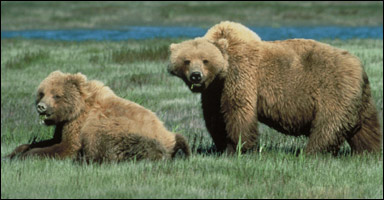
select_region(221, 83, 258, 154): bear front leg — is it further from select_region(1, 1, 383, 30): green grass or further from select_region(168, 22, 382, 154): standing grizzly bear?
select_region(1, 1, 383, 30): green grass

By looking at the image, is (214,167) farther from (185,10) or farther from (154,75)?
(185,10)

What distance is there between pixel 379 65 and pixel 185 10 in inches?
1199

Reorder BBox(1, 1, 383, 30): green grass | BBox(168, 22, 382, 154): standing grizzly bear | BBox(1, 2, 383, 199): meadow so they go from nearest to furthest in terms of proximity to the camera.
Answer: BBox(1, 2, 383, 199): meadow < BBox(168, 22, 382, 154): standing grizzly bear < BBox(1, 1, 383, 30): green grass

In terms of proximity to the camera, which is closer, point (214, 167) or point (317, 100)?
point (214, 167)

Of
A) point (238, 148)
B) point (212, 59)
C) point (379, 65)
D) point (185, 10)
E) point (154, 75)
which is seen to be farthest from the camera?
point (185, 10)

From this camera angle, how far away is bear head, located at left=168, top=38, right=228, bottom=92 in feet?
23.1

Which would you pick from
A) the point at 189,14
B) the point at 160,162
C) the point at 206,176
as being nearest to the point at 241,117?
the point at 160,162

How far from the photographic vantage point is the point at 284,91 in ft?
25.1

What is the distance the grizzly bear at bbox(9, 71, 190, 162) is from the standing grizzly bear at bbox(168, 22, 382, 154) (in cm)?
70

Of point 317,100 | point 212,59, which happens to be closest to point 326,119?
point 317,100

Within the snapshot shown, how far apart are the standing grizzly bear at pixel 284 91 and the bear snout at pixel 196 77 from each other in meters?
0.21

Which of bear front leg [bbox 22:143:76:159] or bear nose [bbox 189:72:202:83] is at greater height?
bear nose [bbox 189:72:202:83]

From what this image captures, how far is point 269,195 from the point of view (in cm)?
585

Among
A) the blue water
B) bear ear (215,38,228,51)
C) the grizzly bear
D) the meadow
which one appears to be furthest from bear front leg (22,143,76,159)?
the blue water
